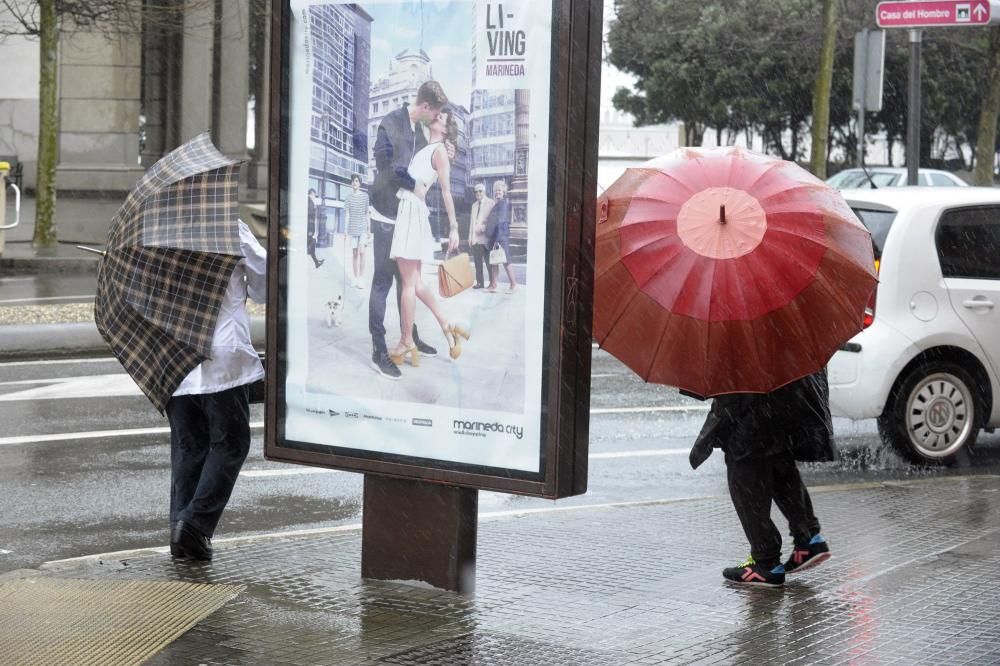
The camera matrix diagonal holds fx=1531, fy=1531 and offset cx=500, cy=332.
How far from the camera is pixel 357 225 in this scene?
20.5 ft

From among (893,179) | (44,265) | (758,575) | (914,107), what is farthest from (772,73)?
(758,575)

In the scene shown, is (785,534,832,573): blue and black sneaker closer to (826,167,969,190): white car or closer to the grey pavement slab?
the grey pavement slab

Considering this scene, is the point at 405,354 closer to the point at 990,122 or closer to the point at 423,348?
the point at 423,348

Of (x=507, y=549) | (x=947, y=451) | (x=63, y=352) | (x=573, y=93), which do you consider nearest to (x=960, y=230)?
(x=947, y=451)

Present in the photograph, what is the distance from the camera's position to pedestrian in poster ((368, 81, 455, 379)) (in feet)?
19.8

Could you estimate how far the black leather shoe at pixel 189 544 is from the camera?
685 cm

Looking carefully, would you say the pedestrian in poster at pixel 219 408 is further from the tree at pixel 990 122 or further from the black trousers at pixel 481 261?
the tree at pixel 990 122

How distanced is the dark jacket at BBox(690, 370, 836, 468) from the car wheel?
3.83m

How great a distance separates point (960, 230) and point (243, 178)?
2828 centimetres

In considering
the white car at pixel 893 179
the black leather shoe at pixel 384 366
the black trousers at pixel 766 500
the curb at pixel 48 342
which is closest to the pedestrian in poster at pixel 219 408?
the black leather shoe at pixel 384 366

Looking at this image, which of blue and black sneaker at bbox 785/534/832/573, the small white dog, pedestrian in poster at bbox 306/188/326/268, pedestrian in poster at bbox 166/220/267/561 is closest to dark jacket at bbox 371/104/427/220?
pedestrian in poster at bbox 306/188/326/268

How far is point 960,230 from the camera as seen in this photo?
34.4 feet

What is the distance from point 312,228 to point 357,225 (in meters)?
0.23

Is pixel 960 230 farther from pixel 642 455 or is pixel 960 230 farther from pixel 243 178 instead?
pixel 243 178
